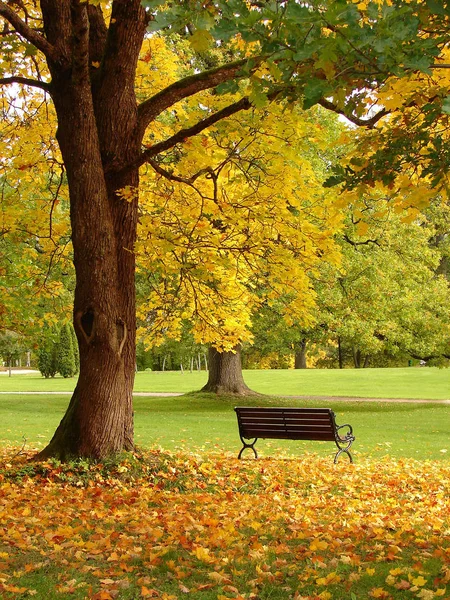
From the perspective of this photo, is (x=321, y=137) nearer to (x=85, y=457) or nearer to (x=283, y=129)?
(x=283, y=129)

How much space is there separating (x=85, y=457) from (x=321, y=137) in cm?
440

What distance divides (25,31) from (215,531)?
4.92m

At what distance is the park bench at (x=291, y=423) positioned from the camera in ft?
31.1

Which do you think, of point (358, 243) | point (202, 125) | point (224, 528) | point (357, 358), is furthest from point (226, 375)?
point (357, 358)

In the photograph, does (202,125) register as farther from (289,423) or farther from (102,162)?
(289,423)

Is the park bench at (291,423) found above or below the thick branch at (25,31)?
below

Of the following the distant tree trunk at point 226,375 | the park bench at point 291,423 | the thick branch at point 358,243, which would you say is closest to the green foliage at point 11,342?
the park bench at point 291,423

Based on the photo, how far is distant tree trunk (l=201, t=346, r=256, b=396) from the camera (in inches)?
888

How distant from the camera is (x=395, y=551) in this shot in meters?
4.62

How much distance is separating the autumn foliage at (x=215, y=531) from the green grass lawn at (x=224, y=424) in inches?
160

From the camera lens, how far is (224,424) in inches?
648

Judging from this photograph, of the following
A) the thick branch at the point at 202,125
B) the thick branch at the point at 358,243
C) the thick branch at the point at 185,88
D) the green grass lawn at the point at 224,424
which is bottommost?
the green grass lawn at the point at 224,424

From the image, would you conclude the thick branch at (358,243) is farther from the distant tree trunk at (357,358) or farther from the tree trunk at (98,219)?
the distant tree trunk at (357,358)

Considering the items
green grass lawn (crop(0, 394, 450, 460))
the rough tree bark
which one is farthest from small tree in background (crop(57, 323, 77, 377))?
the rough tree bark
